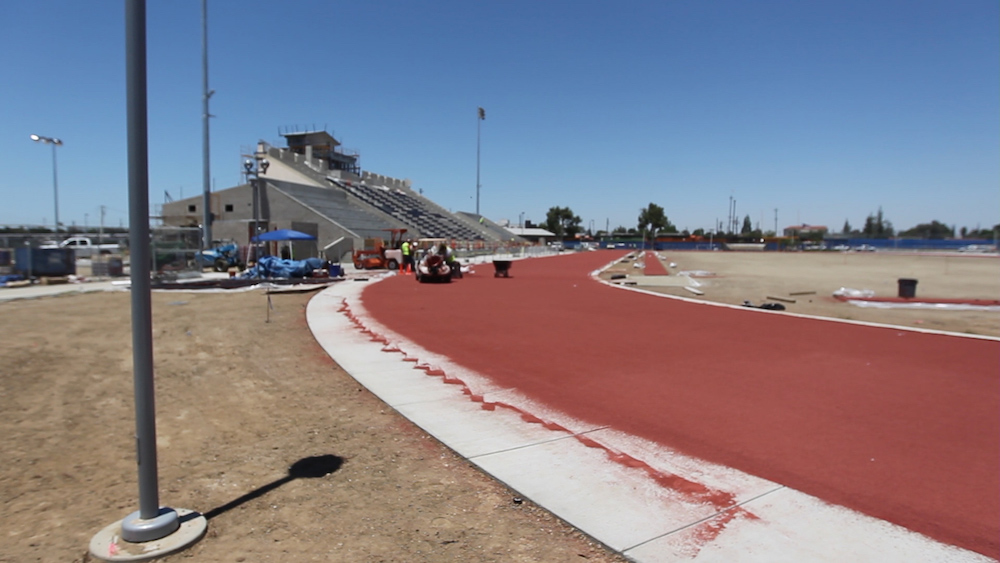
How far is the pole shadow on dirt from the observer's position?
14.3ft

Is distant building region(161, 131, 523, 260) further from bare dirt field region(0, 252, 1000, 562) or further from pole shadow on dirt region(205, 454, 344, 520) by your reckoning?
pole shadow on dirt region(205, 454, 344, 520)

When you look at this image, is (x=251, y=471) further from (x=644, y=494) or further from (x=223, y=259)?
(x=223, y=259)

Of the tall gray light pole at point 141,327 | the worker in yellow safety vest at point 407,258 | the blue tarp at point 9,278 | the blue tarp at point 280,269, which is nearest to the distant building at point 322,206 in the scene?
the blue tarp at point 280,269

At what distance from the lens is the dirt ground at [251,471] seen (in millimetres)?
3863

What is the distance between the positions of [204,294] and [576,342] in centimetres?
1493

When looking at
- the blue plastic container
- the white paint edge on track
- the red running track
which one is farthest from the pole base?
the blue plastic container

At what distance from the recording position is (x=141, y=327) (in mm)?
3686

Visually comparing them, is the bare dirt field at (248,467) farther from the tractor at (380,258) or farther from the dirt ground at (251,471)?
the tractor at (380,258)

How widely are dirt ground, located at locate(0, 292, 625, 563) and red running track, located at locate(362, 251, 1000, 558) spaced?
2188mm

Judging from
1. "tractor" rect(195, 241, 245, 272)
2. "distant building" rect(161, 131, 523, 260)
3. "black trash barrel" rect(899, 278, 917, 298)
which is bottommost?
"black trash barrel" rect(899, 278, 917, 298)

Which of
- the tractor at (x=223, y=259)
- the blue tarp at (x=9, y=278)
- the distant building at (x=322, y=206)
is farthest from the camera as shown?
the distant building at (x=322, y=206)

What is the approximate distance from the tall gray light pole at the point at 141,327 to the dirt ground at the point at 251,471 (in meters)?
0.22

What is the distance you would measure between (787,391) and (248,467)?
253 inches

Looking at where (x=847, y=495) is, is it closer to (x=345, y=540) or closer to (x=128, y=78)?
(x=345, y=540)
